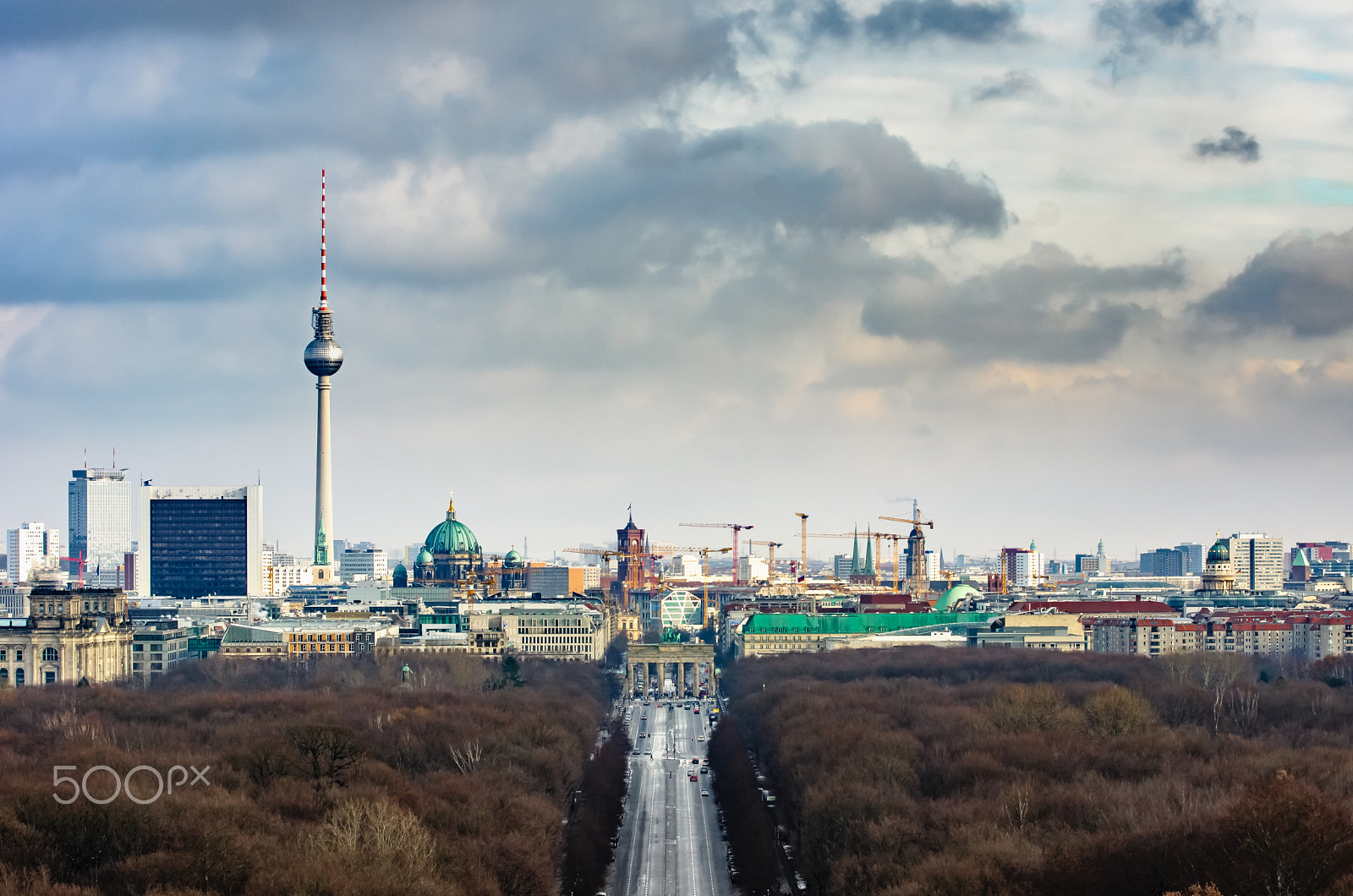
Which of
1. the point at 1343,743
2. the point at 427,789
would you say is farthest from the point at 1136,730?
the point at 427,789

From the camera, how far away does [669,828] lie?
10962 centimetres

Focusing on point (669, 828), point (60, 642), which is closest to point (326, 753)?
Result: point (669, 828)

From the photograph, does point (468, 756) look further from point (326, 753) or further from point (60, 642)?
point (60, 642)

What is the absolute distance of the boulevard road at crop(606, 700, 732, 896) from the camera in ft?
304

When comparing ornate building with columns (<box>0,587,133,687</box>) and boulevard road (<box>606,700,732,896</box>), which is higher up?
ornate building with columns (<box>0,587,133,687</box>)

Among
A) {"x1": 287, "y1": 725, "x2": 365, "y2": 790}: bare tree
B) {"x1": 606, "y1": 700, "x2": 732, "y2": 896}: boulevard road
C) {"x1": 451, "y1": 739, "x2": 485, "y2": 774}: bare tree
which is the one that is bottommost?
{"x1": 606, "y1": 700, "x2": 732, "y2": 896}: boulevard road

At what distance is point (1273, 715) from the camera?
432 feet

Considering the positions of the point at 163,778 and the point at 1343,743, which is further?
the point at 1343,743

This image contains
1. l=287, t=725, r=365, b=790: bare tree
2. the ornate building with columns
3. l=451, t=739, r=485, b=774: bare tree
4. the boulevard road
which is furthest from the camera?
the ornate building with columns

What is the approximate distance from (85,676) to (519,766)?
85939 mm

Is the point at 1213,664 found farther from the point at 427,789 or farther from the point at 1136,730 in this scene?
the point at 427,789

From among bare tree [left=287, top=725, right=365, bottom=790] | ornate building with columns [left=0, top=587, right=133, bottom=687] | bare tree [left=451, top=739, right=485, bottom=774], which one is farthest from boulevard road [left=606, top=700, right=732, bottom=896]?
ornate building with columns [left=0, top=587, right=133, bottom=687]

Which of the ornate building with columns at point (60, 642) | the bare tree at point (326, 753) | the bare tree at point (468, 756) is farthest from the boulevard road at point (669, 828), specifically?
the ornate building with columns at point (60, 642)

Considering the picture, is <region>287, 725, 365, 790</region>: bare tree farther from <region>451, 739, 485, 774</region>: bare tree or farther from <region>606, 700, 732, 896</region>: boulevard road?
<region>606, 700, 732, 896</region>: boulevard road
